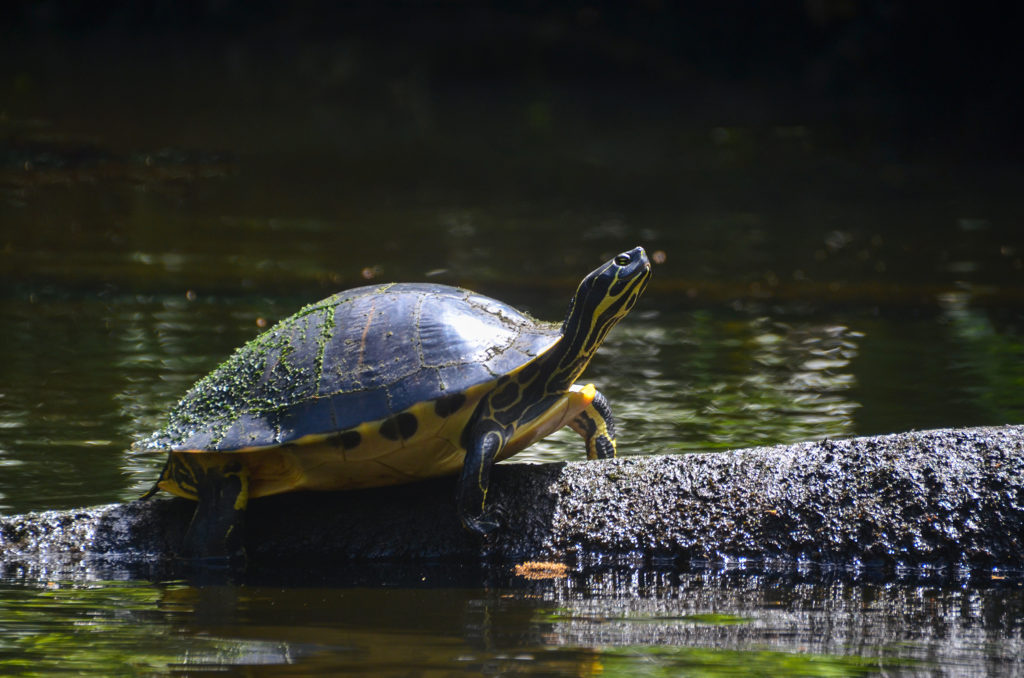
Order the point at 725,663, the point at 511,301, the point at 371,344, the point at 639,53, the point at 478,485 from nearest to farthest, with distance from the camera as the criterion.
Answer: the point at 725,663, the point at 478,485, the point at 371,344, the point at 511,301, the point at 639,53

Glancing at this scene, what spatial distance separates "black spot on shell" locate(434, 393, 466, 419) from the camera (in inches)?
155

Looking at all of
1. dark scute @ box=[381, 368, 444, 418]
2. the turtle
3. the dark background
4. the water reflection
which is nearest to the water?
the water reflection

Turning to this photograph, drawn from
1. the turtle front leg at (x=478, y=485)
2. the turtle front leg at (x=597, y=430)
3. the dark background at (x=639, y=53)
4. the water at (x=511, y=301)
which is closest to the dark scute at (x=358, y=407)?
the turtle front leg at (x=478, y=485)

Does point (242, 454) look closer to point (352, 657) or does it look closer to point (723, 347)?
point (352, 657)

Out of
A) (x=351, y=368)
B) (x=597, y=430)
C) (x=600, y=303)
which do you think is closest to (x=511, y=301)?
(x=597, y=430)

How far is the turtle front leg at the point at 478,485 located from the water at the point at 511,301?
0.54 feet

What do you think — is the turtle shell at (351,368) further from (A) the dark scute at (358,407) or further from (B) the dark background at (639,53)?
(B) the dark background at (639,53)

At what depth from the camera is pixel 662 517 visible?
155 inches

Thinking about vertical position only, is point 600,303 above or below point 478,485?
above

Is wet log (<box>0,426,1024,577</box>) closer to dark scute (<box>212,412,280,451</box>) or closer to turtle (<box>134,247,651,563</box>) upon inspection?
turtle (<box>134,247,651,563</box>)

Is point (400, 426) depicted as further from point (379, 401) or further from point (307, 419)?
point (307, 419)

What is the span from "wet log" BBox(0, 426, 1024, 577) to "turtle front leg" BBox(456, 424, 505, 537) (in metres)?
0.08

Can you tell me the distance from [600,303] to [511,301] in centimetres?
461

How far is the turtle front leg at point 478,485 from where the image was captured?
386 centimetres
